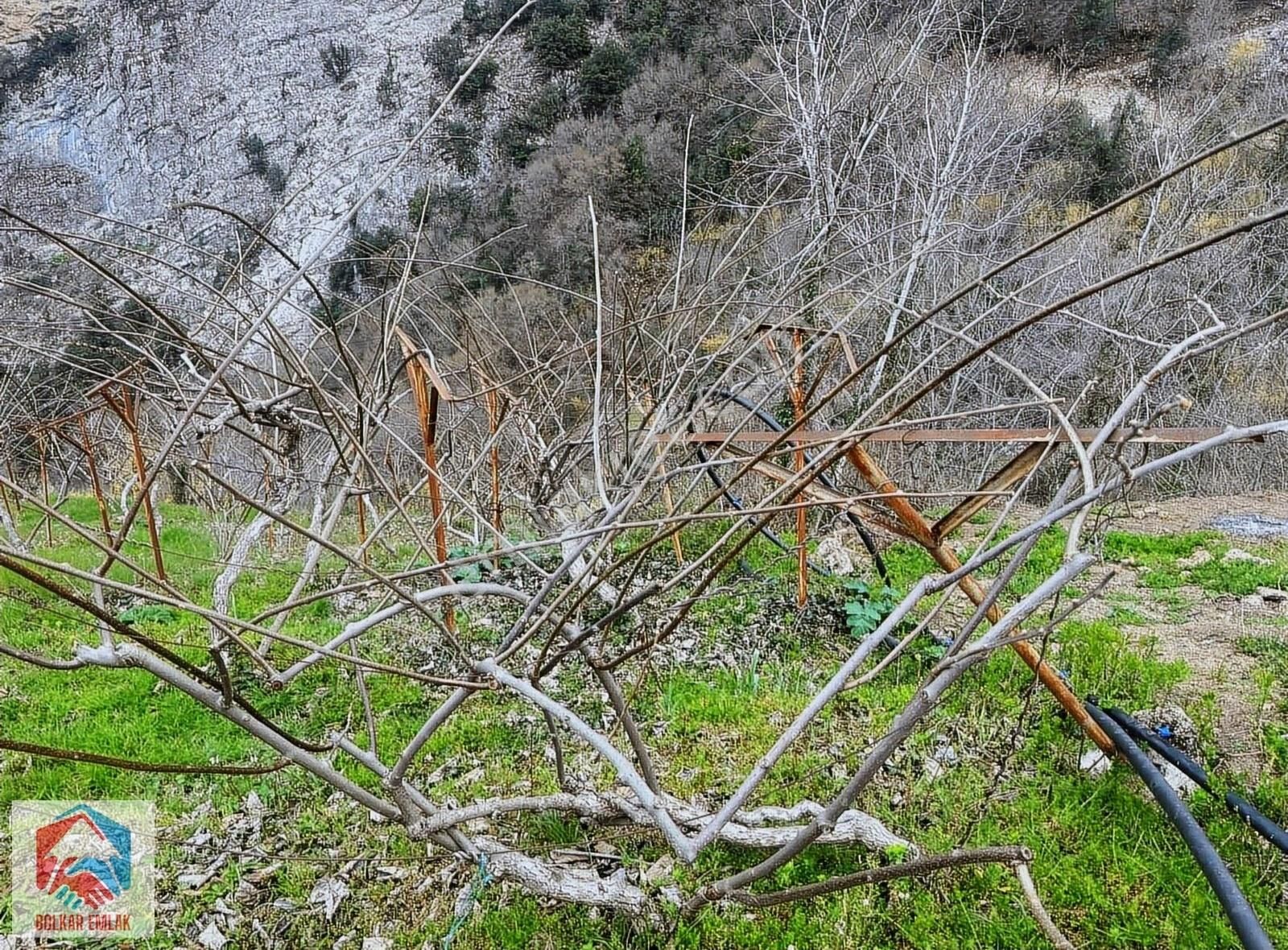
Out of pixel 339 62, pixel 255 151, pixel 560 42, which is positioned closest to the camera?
pixel 560 42

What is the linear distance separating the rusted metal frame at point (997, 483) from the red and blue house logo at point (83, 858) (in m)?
2.53

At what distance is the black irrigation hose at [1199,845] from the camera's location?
4.25 ft

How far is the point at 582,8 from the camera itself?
2319 cm

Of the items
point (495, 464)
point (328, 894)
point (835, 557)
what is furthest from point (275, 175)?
point (328, 894)

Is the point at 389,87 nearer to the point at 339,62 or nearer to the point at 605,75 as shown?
the point at 339,62

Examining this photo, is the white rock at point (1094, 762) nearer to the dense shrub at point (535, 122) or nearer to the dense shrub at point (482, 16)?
the dense shrub at point (535, 122)

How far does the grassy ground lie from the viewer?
5.78 ft

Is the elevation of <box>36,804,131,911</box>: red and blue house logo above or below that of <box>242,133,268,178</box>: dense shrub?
below

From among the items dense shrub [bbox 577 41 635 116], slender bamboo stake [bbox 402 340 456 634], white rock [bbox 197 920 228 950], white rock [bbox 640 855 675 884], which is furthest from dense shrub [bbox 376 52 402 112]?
white rock [bbox 640 855 675 884]

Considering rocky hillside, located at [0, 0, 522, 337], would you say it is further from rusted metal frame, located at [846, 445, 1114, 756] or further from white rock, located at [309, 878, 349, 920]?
white rock, located at [309, 878, 349, 920]

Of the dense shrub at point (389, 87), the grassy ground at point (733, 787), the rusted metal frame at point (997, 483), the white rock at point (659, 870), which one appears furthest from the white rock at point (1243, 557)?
the dense shrub at point (389, 87)

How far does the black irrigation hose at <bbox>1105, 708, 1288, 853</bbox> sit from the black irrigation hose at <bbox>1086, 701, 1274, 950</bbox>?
7 centimetres

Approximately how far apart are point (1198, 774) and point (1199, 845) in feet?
1.69

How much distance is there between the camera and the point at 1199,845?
5.18 feet
